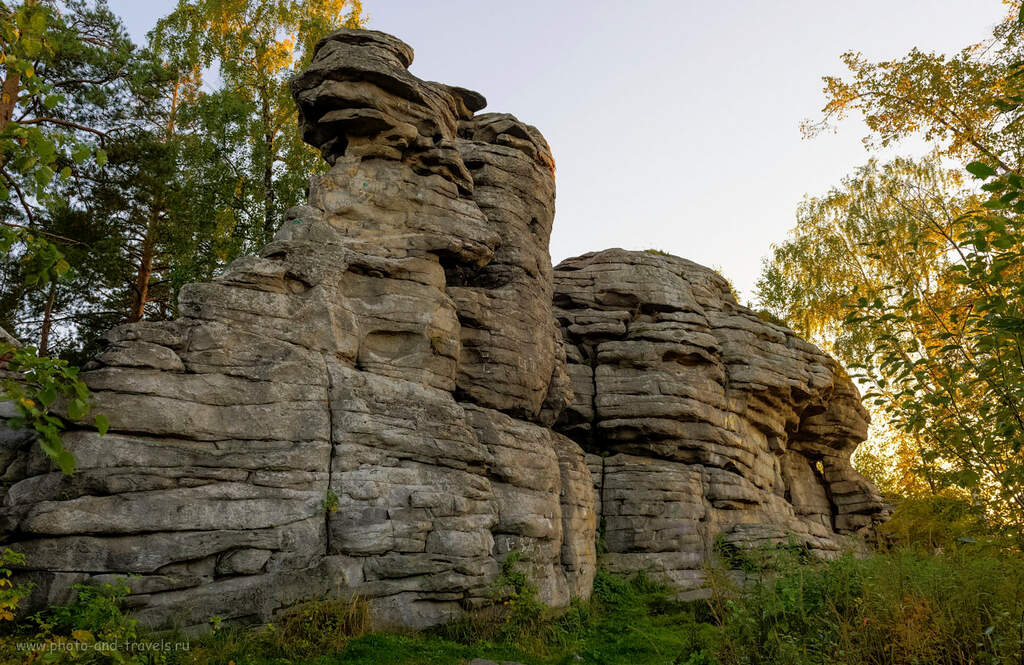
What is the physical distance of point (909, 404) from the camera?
6.74m

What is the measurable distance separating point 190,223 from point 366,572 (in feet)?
54.2

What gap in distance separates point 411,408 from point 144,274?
1456 centimetres

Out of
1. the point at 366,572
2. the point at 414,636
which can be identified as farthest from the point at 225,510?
the point at 414,636

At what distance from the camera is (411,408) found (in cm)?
1499

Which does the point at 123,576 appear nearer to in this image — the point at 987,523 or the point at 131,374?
the point at 131,374

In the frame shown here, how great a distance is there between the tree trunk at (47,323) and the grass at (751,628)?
14543 millimetres

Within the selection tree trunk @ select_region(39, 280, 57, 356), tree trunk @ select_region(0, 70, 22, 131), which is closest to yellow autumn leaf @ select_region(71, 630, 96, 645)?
tree trunk @ select_region(0, 70, 22, 131)

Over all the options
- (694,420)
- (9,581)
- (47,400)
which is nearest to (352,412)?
(9,581)

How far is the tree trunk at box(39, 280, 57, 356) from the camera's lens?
72.4 ft

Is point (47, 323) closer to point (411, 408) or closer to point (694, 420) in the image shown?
point (411, 408)

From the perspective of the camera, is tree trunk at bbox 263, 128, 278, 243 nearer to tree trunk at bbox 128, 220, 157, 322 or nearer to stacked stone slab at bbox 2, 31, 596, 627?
tree trunk at bbox 128, 220, 157, 322

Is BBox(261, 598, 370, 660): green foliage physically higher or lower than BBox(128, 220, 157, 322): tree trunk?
lower

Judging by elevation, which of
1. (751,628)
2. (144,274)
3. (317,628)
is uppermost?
(144,274)

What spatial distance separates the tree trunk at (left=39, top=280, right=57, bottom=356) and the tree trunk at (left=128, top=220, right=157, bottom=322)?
2230 mm
